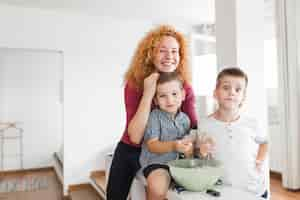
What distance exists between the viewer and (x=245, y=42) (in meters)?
1.57

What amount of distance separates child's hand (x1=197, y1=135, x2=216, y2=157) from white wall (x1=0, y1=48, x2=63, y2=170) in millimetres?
4455

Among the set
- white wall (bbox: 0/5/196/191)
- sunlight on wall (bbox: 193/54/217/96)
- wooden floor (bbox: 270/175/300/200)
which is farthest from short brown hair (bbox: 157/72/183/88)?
Answer: white wall (bbox: 0/5/196/191)

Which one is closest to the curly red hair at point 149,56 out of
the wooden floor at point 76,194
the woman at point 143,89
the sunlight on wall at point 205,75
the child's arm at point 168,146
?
the woman at point 143,89

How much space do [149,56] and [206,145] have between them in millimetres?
452

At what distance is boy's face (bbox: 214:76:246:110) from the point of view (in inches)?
44.0

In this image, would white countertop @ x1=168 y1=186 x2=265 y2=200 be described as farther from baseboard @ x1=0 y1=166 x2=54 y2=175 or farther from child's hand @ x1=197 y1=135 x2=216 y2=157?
baseboard @ x1=0 y1=166 x2=54 y2=175

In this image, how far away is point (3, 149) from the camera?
16.7ft

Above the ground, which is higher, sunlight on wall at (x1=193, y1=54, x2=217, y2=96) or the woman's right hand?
sunlight on wall at (x1=193, y1=54, x2=217, y2=96)

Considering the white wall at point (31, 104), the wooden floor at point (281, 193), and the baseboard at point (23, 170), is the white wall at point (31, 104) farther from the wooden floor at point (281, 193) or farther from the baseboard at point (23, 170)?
the wooden floor at point (281, 193)

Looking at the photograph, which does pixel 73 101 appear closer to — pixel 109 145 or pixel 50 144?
pixel 109 145

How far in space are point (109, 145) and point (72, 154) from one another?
1.83 feet

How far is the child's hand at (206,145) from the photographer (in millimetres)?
1062

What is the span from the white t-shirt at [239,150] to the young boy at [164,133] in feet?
0.35

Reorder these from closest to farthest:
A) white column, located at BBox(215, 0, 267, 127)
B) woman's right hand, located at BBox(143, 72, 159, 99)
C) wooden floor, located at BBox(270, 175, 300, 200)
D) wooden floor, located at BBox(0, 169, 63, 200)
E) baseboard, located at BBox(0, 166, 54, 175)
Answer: woman's right hand, located at BBox(143, 72, 159, 99) → white column, located at BBox(215, 0, 267, 127) → wooden floor, located at BBox(270, 175, 300, 200) → wooden floor, located at BBox(0, 169, 63, 200) → baseboard, located at BBox(0, 166, 54, 175)
